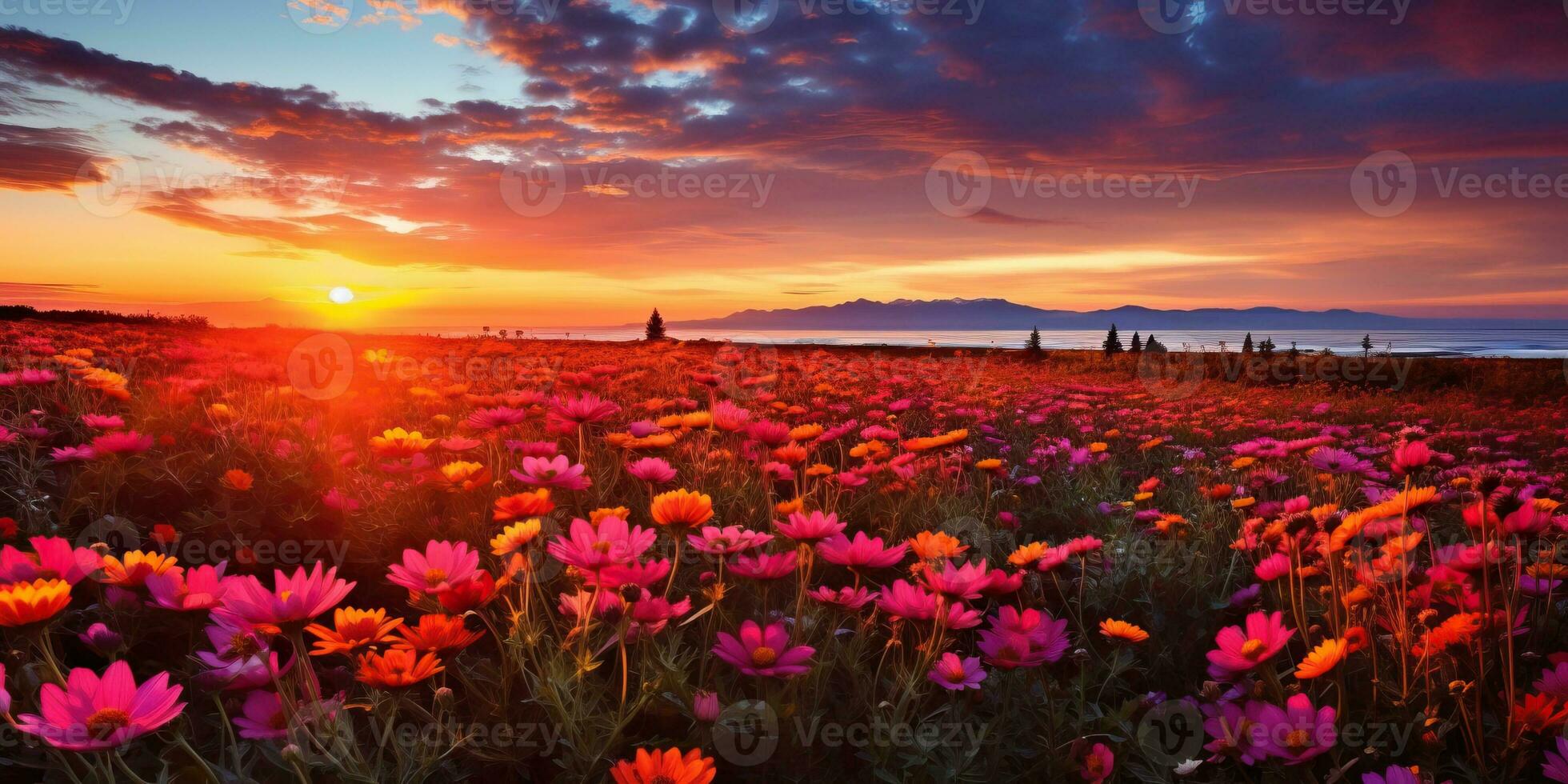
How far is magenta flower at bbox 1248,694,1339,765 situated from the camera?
1.23m

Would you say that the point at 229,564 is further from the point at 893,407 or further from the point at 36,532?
the point at 893,407

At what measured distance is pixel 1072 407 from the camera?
6.49 m

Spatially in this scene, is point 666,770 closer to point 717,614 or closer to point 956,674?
point 956,674

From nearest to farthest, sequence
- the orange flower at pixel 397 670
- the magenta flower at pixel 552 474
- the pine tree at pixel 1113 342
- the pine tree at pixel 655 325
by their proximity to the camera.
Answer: the orange flower at pixel 397 670, the magenta flower at pixel 552 474, the pine tree at pixel 1113 342, the pine tree at pixel 655 325

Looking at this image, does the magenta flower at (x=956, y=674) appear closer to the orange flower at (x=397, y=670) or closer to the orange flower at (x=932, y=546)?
the orange flower at (x=932, y=546)

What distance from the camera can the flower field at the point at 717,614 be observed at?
1.26 m

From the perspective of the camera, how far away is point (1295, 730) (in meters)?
1.30

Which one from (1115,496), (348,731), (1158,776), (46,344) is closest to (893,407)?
(1115,496)

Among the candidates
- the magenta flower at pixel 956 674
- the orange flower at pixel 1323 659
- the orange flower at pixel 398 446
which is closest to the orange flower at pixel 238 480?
the orange flower at pixel 398 446

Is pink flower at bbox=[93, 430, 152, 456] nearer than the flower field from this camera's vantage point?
No

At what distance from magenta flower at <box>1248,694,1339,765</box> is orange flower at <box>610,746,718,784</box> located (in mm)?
977

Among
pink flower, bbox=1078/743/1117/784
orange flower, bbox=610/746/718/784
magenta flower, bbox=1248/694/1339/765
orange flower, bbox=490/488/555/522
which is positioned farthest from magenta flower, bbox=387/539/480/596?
magenta flower, bbox=1248/694/1339/765

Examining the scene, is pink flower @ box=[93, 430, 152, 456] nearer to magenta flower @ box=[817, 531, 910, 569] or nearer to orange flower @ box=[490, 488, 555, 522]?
orange flower @ box=[490, 488, 555, 522]

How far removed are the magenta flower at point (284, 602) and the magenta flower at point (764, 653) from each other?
626 millimetres
